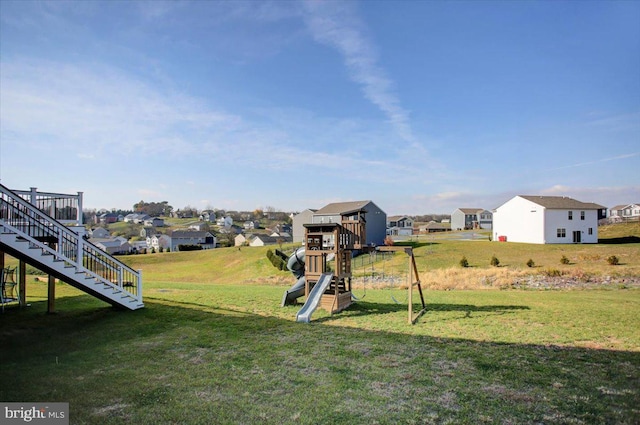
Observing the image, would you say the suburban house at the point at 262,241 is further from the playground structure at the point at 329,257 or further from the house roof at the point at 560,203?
the playground structure at the point at 329,257

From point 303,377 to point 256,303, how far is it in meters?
8.72

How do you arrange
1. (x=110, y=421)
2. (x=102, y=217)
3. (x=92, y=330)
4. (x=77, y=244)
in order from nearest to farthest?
(x=110, y=421) → (x=92, y=330) → (x=77, y=244) → (x=102, y=217)

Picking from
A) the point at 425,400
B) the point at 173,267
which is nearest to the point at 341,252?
the point at 425,400

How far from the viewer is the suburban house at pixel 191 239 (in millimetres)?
77625

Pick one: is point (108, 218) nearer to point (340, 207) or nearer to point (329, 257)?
point (340, 207)

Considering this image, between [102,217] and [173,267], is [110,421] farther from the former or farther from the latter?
[102,217]

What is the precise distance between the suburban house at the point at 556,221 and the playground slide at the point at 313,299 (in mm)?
39438

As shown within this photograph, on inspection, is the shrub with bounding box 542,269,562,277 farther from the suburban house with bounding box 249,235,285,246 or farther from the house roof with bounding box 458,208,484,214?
the house roof with bounding box 458,208,484,214

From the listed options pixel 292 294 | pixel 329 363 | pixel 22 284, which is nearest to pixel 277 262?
pixel 292 294

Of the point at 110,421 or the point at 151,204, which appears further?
the point at 151,204

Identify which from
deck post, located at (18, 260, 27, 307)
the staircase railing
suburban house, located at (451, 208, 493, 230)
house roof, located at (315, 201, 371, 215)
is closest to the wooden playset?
the staircase railing

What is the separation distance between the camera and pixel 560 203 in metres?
44.6

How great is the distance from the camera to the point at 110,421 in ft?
16.5

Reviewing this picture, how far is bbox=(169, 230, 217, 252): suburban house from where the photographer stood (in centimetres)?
7762
